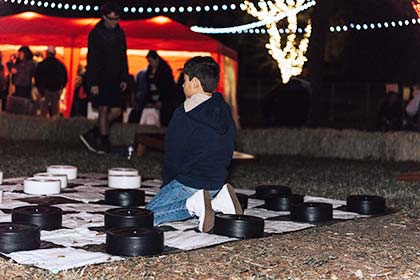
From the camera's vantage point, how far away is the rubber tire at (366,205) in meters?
5.20

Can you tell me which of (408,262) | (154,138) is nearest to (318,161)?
(154,138)

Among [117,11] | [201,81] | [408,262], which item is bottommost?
[408,262]

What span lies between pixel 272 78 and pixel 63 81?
20720 mm

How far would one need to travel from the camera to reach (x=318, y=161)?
9.56 meters

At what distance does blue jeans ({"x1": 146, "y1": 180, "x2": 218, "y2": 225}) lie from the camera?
15.0 feet

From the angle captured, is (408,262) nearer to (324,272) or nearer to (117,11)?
(324,272)

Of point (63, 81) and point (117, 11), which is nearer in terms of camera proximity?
point (117, 11)

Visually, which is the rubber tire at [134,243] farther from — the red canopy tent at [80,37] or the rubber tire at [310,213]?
the red canopy tent at [80,37]

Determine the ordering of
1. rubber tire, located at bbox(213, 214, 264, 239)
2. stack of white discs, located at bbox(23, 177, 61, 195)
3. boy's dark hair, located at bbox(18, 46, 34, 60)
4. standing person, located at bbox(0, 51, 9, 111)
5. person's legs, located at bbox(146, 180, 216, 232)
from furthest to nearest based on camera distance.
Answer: standing person, located at bbox(0, 51, 9, 111) < boy's dark hair, located at bbox(18, 46, 34, 60) < stack of white discs, located at bbox(23, 177, 61, 195) < person's legs, located at bbox(146, 180, 216, 232) < rubber tire, located at bbox(213, 214, 264, 239)

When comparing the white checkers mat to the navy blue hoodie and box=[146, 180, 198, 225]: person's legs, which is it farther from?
the navy blue hoodie

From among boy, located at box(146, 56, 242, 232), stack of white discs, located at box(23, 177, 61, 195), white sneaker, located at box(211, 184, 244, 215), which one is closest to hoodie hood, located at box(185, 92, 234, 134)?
boy, located at box(146, 56, 242, 232)

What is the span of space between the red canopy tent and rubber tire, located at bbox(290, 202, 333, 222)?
959cm

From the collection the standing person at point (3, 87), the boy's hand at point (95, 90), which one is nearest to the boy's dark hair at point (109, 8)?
the boy's hand at point (95, 90)

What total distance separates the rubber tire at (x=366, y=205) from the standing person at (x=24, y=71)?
9163mm
